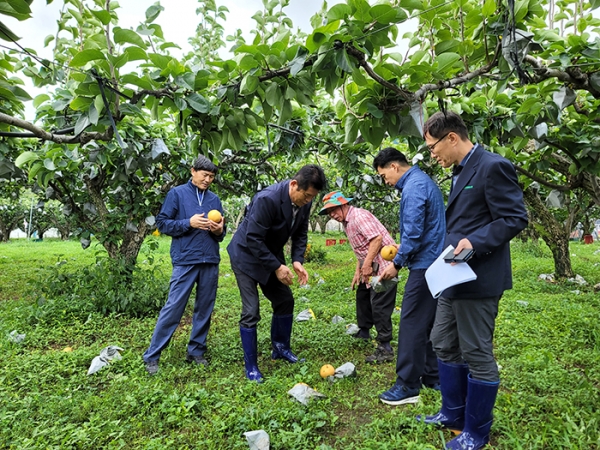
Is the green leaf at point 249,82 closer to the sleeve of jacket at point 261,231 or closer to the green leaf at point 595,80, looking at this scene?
the sleeve of jacket at point 261,231

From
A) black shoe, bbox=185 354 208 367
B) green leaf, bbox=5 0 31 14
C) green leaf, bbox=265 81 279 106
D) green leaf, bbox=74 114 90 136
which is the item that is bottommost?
black shoe, bbox=185 354 208 367

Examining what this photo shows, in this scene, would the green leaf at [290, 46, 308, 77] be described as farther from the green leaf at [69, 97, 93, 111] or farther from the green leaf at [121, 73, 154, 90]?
the green leaf at [69, 97, 93, 111]

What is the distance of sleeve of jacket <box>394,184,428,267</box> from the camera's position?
2762mm

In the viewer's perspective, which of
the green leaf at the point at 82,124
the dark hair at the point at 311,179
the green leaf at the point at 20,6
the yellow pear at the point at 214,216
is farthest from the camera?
the yellow pear at the point at 214,216

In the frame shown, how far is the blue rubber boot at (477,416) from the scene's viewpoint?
6.60 feet

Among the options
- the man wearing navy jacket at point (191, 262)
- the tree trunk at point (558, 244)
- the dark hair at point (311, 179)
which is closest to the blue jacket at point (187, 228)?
the man wearing navy jacket at point (191, 262)

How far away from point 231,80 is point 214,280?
2.13 meters

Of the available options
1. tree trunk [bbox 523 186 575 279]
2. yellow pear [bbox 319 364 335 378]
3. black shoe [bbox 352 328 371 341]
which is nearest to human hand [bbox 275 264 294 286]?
yellow pear [bbox 319 364 335 378]

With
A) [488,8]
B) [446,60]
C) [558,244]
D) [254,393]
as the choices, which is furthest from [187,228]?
[558,244]

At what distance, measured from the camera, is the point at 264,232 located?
3.14m

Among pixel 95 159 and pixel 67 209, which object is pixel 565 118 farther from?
pixel 67 209

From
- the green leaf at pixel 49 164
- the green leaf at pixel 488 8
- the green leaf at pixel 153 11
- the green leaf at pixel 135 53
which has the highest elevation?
the green leaf at pixel 488 8

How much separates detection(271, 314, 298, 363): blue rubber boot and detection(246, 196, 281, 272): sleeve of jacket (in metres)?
0.63

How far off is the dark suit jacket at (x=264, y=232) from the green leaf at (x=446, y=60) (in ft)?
5.11
